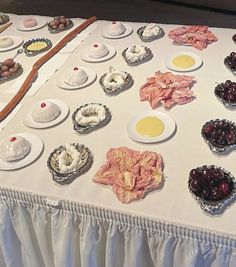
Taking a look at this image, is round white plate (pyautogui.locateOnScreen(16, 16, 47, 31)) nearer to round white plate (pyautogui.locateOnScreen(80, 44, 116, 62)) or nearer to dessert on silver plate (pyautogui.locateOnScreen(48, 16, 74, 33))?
dessert on silver plate (pyautogui.locateOnScreen(48, 16, 74, 33))

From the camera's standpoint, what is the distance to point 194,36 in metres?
1.79

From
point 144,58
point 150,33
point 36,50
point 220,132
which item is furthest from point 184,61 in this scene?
point 36,50

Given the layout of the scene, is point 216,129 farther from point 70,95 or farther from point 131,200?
point 70,95

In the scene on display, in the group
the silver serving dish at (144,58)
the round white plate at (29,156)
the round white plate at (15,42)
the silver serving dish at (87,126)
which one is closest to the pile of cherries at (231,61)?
the silver serving dish at (144,58)

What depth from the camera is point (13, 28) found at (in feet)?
6.86

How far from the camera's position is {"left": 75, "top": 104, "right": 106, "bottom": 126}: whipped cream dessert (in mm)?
1367

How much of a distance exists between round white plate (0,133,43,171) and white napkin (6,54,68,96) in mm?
293

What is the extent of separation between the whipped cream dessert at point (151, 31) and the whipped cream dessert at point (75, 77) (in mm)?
392

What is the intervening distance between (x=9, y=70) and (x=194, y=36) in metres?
0.77

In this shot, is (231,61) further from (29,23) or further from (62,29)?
(29,23)

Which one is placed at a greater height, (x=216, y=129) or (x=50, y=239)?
(x=216, y=129)

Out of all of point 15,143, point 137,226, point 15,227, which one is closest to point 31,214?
point 15,227

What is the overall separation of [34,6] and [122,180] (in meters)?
2.81

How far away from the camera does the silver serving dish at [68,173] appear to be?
1180 millimetres
